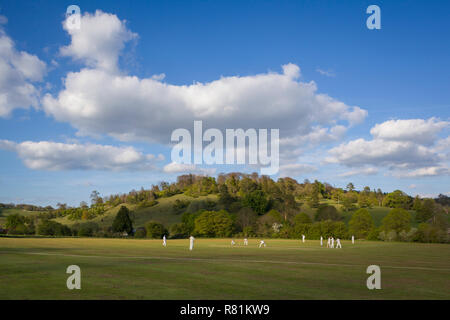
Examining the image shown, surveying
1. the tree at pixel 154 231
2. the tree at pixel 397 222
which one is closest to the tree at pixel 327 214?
the tree at pixel 397 222

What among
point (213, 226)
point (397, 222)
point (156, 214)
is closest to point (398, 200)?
point (397, 222)

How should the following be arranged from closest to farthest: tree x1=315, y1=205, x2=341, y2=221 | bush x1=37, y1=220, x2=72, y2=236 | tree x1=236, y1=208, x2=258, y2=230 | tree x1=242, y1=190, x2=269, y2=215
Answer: bush x1=37, y1=220, x2=72, y2=236 < tree x1=236, y1=208, x2=258, y2=230 < tree x1=315, y1=205, x2=341, y2=221 < tree x1=242, y1=190, x2=269, y2=215

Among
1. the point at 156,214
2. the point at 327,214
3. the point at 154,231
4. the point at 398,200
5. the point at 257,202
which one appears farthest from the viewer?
the point at 156,214

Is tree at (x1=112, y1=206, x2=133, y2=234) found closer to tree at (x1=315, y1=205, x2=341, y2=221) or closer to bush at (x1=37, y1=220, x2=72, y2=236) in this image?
bush at (x1=37, y1=220, x2=72, y2=236)

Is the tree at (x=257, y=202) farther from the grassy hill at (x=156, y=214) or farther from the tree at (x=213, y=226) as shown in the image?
the tree at (x=213, y=226)

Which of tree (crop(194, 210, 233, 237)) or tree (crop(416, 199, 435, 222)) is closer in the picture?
tree (crop(194, 210, 233, 237))

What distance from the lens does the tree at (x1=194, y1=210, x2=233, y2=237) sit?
347 ft

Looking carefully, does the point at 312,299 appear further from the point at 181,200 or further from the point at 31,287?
the point at 181,200

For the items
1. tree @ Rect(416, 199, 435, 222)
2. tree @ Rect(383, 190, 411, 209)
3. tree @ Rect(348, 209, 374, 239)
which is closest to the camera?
tree @ Rect(348, 209, 374, 239)

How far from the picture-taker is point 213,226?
106 metres

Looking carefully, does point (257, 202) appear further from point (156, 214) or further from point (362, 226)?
point (362, 226)

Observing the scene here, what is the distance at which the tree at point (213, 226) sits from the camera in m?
106

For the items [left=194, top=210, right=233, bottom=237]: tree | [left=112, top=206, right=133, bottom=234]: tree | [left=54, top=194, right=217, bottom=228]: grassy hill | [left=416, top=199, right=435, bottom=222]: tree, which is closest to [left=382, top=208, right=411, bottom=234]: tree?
[left=416, top=199, right=435, bottom=222]: tree
